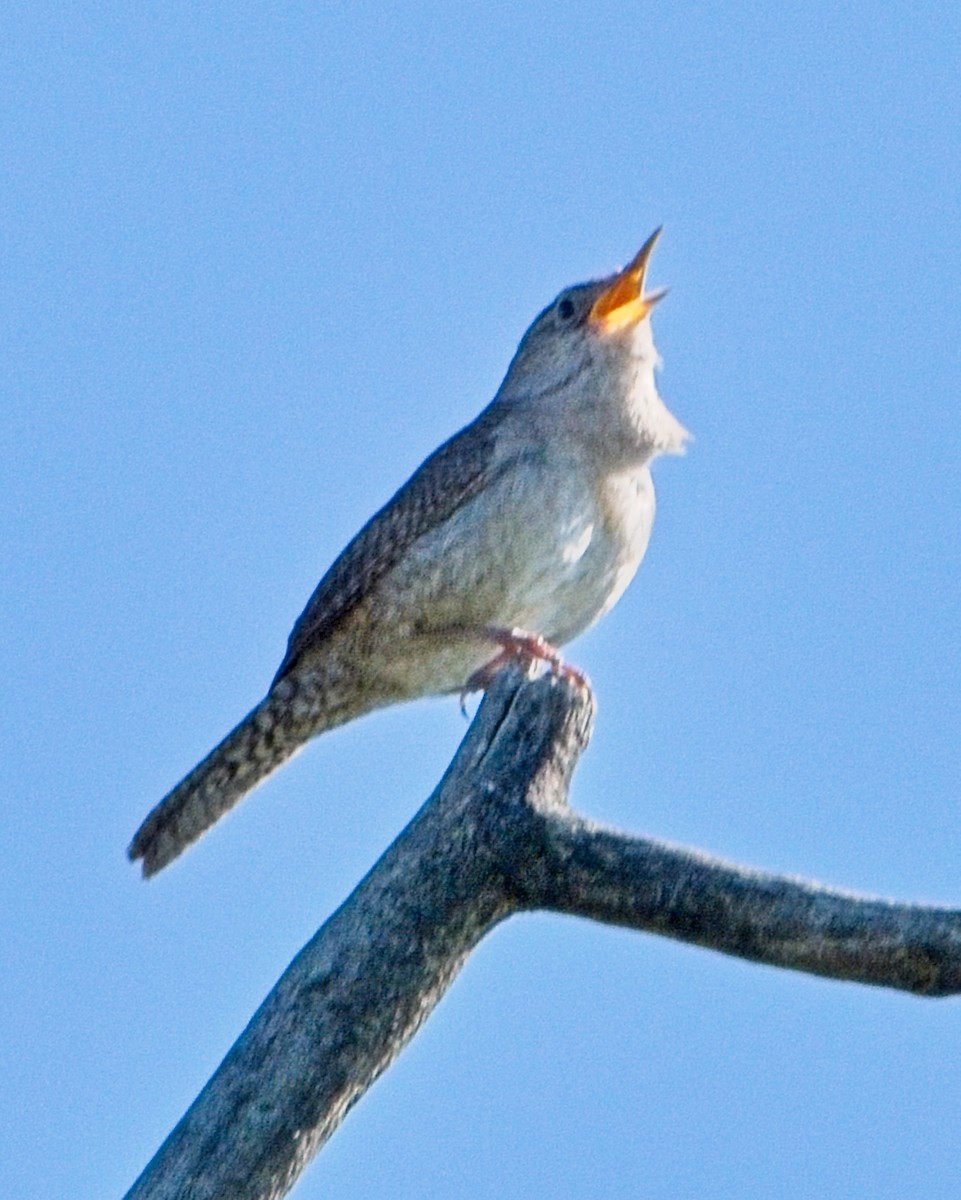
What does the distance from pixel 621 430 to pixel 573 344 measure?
77 centimetres

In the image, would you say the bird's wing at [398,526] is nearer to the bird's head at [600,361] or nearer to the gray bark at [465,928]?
the bird's head at [600,361]

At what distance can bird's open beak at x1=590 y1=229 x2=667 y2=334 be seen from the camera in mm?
8391

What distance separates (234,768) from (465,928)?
338cm

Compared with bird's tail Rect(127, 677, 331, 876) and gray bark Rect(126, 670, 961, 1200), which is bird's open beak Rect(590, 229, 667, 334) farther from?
gray bark Rect(126, 670, 961, 1200)

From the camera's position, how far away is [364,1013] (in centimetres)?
430

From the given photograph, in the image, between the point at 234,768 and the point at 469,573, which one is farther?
the point at 234,768

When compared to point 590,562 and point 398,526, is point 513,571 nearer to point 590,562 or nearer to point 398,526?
point 590,562

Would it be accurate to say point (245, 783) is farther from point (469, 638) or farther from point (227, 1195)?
point (227, 1195)

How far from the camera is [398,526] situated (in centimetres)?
780

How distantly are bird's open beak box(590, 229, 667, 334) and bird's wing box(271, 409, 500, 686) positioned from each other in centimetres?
78

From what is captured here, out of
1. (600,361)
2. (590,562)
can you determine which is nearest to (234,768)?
(590,562)

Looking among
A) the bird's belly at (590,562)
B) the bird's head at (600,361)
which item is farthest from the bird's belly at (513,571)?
the bird's head at (600,361)

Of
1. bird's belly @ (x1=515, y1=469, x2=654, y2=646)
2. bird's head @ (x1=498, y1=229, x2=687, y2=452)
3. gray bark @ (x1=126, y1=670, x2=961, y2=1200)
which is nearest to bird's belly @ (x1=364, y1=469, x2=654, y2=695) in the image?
bird's belly @ (x1=515, y1=469, x2=654, y2=646)

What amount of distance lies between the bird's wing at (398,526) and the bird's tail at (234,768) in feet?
0.71
